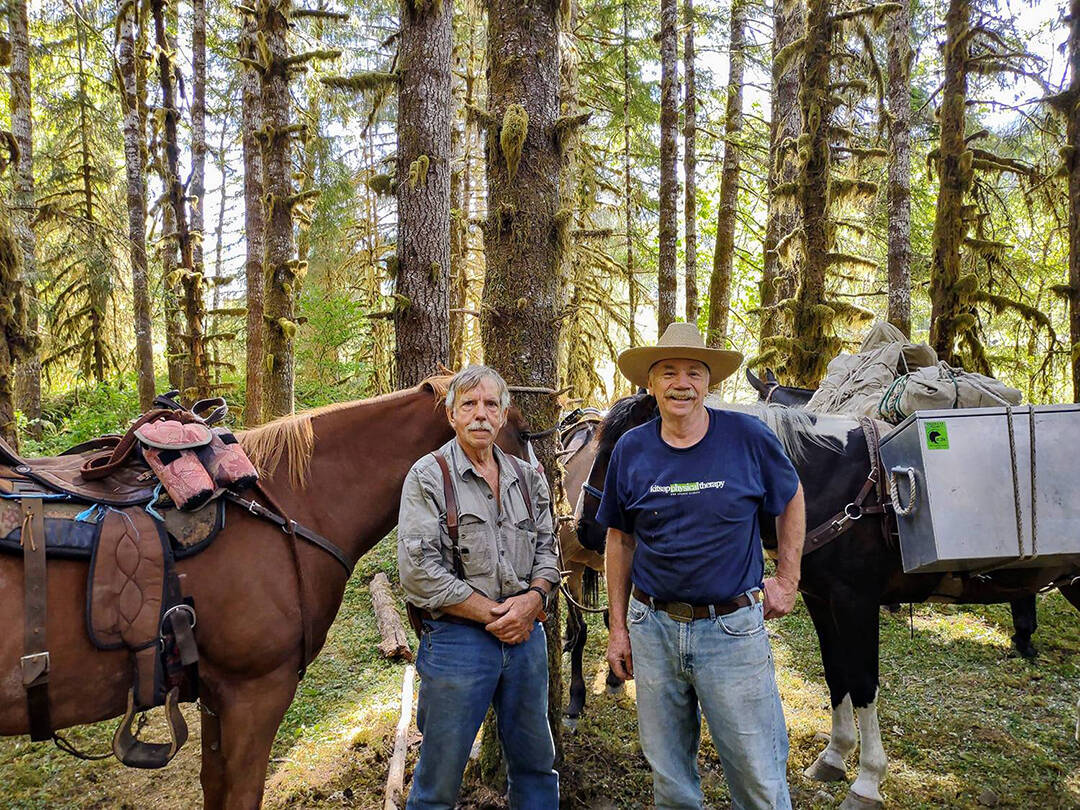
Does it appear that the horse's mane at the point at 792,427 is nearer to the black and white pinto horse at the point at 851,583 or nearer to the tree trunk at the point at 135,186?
the black and white pinto horse at the point at 851,583

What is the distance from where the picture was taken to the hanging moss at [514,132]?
3.25 meters

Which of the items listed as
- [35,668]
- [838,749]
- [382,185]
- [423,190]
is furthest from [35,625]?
[382,185]

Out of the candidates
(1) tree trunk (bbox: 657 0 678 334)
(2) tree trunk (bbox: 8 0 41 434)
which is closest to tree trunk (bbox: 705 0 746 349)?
(1) tree trunk (bbox: 657 0 678 334)

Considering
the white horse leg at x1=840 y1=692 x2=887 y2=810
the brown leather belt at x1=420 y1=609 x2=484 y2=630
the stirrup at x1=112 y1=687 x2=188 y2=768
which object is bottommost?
the white horse leg at x1=840 y1=692 x2=887 y2=810

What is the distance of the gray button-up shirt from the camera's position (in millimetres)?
2389

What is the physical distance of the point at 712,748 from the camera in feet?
13.6

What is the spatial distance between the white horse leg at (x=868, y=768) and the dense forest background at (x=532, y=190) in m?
2.55

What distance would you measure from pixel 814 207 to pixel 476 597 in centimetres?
667

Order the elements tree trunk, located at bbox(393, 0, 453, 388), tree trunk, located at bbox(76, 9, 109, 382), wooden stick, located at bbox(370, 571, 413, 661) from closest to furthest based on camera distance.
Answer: wooden stick, located at bbox(370, 571, 413, 661), tree trunk, located at bbox(393, 0, 453, 388), tree trunk, located at bbox(76, 9, 109, 382)

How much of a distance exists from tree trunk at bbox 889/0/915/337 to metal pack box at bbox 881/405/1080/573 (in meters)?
5.20

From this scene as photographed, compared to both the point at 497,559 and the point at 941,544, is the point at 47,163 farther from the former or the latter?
the point at 941,544

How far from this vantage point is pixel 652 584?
2.42m

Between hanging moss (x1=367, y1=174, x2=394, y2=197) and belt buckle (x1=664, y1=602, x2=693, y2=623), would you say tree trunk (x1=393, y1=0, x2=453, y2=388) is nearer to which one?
hanging moss (x1=367, y1=174, x2=394, y2=197)

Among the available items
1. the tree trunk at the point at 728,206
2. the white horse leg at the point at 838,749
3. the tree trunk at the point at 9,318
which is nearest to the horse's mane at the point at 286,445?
the white horse leg at the point at 838,749
